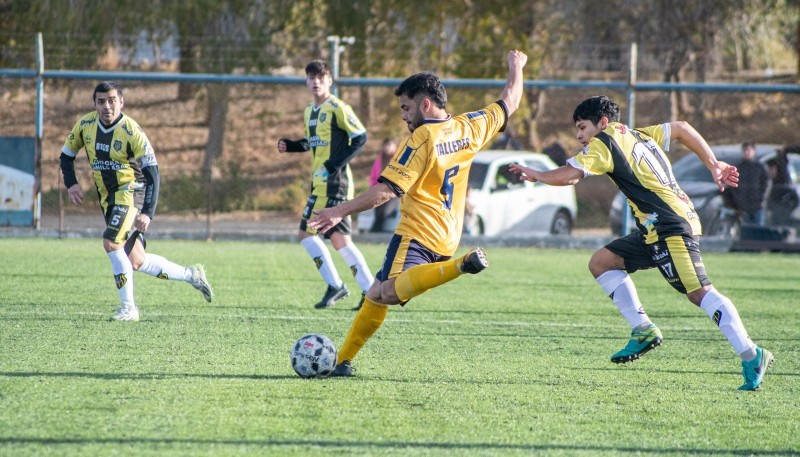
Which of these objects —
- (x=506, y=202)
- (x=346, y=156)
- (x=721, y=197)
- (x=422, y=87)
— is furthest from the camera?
(x=506, y=202)

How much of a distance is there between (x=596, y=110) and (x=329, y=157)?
3641 millimetres

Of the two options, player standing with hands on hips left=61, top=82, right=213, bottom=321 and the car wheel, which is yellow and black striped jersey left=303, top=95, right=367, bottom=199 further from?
the car wheel

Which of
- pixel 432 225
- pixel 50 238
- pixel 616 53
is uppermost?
pixel 616 53

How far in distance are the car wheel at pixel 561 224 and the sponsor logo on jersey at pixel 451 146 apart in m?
11.5

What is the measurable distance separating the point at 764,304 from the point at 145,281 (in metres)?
6.36

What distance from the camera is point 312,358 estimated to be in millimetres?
5945

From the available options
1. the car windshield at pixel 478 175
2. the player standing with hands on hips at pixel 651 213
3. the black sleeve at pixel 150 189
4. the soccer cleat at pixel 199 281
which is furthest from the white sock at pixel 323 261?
the car windshield at pixel 478 175

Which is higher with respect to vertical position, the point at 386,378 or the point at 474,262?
the point at 474,262

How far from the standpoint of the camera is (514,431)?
4.85 m

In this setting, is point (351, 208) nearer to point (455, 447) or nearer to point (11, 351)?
point (455, 447)

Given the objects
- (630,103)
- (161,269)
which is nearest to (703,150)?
(161,269)

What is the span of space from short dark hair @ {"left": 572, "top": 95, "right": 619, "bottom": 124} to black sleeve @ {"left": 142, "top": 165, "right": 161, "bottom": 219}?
11.6ft

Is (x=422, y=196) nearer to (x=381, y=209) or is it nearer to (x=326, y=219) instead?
(x=326, y=219)

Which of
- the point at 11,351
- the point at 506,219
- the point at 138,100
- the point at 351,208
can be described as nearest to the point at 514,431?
the point at 351,208
